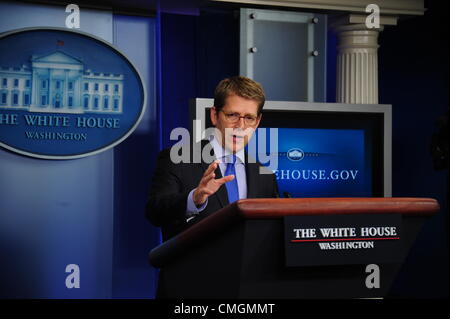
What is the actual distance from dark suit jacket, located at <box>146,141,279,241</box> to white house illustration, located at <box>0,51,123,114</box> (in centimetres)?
124

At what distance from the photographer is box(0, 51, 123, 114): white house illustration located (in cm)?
338

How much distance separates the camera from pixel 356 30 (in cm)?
402

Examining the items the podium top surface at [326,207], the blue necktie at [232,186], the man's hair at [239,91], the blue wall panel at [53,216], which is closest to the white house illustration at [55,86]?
the blue wall panel at [53,216]

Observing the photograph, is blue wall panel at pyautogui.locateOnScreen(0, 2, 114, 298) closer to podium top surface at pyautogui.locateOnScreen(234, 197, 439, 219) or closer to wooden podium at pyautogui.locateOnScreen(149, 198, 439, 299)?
wooden podium at pyautogui.locateOnScreen(149, 198, 439, 299)

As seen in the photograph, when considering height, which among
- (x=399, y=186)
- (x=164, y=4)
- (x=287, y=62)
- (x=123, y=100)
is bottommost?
(x=399, y=186)

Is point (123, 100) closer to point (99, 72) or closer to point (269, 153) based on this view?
point (99, 72)

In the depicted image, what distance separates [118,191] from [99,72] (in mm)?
671

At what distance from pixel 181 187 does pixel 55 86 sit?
4.74 feet

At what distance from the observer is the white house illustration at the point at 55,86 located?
338 cm

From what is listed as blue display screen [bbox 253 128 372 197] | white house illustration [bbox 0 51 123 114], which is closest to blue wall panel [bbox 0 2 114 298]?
white house illustration [bbox 0 51 123 114]

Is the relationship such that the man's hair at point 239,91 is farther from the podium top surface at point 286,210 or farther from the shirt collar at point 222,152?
the podium top surface at point 286,210

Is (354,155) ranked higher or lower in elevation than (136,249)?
higher
